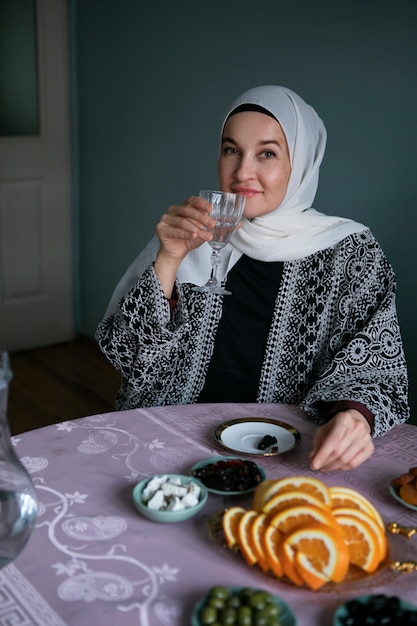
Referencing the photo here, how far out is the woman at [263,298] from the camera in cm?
172

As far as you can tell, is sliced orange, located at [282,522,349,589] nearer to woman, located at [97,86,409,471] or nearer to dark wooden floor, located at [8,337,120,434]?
woman, located at [97,86,409,471]

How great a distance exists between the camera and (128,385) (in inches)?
71.7

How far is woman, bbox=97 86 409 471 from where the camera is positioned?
172 cm

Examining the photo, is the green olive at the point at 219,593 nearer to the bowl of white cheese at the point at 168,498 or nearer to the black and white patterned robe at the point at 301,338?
the bowl of white cheese at the point at 168,498

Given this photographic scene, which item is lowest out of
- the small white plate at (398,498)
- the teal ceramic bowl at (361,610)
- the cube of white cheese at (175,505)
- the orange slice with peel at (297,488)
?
the small white plate at (398,498)

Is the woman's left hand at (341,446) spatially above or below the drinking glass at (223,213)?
below

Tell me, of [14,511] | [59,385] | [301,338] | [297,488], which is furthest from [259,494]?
[59,385]

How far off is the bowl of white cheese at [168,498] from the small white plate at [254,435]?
0.22 m

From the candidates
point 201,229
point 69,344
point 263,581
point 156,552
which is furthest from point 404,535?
point 69,344

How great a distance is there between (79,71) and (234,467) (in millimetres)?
3279

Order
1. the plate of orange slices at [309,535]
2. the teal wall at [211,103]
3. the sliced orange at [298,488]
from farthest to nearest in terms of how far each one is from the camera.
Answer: the teal wall at [211,103]
the sliced orange at [298,488]
the plate of orange slices at [309,535]

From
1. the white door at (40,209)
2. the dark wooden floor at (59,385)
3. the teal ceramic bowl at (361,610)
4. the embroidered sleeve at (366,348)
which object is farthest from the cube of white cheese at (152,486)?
the white door at (40,209)

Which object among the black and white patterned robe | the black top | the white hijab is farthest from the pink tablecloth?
the white hijab

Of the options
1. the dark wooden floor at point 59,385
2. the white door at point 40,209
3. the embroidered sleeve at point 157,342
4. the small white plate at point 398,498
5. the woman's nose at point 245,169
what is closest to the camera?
the small white plate at point 398,498
